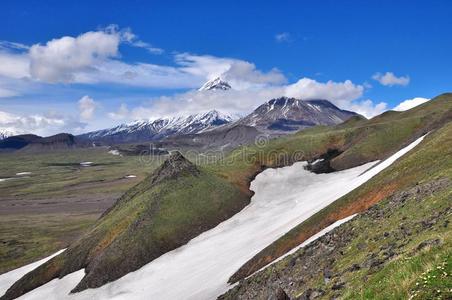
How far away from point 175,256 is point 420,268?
49.0 meters

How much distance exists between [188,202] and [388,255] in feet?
179

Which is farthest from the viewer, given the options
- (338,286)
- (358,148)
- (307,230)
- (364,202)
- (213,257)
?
(358,148)

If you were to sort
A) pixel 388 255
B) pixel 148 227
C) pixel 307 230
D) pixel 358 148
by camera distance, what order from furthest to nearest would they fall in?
pixel 358 148 < pixel 148 227 < pixel 307 230 < pixel 388 255

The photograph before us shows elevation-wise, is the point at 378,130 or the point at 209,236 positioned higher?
the point at 378,130

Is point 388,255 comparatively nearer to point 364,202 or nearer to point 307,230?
point 364,202

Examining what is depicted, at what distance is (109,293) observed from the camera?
53.8 m

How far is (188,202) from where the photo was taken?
75062 millimetres

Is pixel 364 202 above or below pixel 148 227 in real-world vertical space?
above

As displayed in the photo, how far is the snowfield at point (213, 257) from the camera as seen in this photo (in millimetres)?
46594

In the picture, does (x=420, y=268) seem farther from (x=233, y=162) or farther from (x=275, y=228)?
(x=233, y=162)

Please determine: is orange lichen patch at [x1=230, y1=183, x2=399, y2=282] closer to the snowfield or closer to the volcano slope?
the volcano slope

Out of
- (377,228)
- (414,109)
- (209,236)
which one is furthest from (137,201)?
(414,109)

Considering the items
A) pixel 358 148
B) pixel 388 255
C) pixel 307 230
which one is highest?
pixel 358 148

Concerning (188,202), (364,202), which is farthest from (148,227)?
(364,202)
